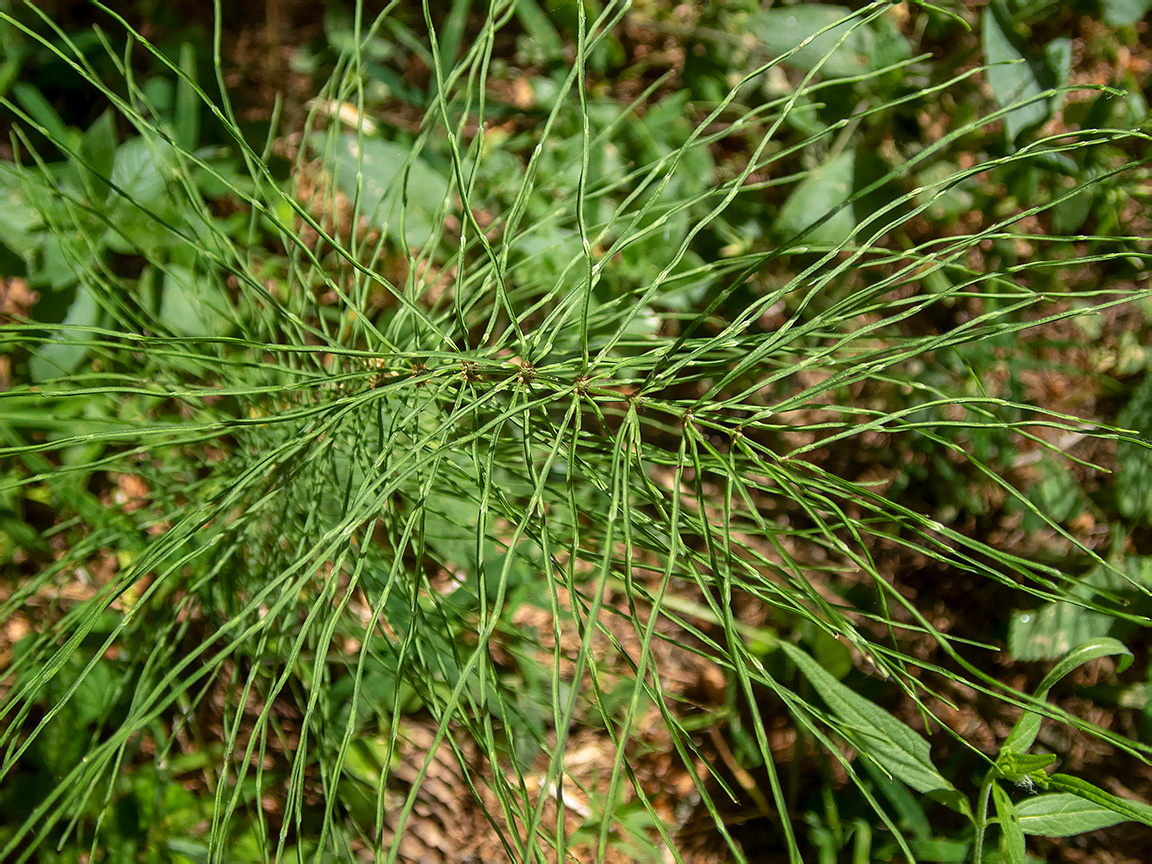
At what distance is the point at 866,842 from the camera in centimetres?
118

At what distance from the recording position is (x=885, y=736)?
812 mm

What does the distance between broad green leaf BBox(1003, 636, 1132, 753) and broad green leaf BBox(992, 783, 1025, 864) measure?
0.05m

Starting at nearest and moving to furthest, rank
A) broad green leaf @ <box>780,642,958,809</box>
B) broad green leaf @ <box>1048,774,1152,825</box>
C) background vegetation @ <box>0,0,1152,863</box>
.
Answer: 1. broad green leaf @ <box>1048,774,1152,825</box>
2. broad green leaf @ <box>780,642,958,809</box>
3. background vegetation @ <box>0,0,1152,863</box>

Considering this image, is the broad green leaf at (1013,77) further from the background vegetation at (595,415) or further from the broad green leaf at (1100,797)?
the broad green leaf at (1100,797)

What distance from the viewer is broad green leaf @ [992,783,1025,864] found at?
751 mm

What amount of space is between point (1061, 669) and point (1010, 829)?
18 centimetres

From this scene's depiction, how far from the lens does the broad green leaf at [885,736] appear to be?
802 millimetres

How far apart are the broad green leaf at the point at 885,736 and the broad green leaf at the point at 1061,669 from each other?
9 cm

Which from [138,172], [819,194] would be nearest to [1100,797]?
[819,194]

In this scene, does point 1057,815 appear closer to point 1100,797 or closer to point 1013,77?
point 1100,797

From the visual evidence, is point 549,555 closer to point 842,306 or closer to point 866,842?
point 842,306

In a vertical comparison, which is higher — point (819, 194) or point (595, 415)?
point (819, 194)

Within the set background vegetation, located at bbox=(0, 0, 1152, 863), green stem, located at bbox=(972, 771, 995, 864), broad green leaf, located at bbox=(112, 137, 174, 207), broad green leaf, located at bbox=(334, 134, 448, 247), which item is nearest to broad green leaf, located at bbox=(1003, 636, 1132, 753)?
green stem, located at bbox=(972, 771, 995, 864)

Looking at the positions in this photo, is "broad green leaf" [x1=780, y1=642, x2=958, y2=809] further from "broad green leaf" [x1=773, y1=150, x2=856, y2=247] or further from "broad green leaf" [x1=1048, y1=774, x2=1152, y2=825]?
"broad green leaf" [x1=773, y1=150, x2=856, y2=247]
